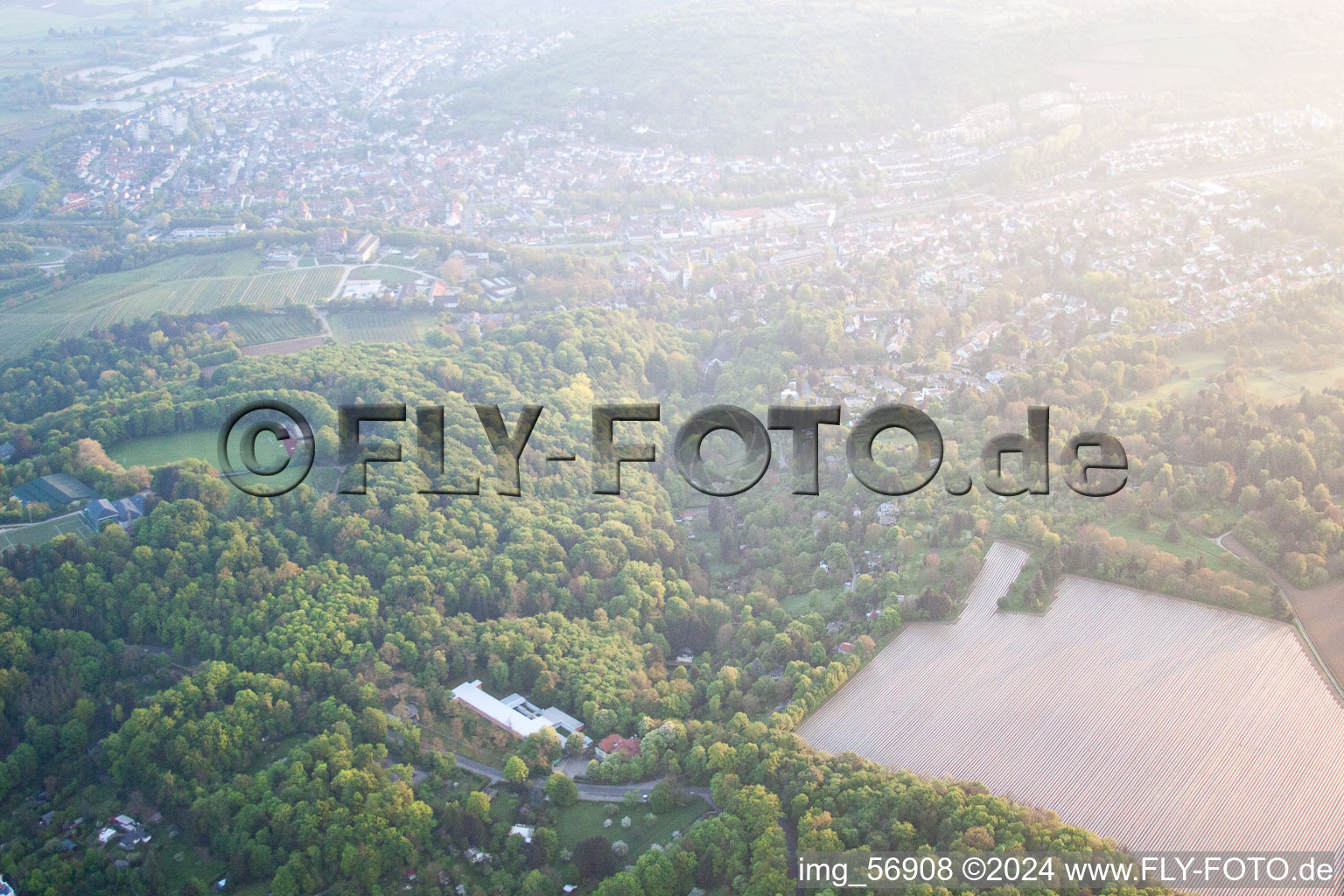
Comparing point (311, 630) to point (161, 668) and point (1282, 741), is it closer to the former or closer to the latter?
point (161, 668)

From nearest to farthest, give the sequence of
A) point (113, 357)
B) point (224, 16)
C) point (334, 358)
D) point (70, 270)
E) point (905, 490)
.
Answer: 1. point (905, 490)
2. point (334, 358)
3. point (113, 357)
4. point (70, 270)
5. point (224, 16)

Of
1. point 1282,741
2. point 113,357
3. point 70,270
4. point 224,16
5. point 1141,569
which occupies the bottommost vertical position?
point 1282,741

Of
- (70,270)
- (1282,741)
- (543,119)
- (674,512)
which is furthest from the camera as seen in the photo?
(543,119)

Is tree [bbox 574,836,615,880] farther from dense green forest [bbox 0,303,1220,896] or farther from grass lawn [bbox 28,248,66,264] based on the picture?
grass lawn [bbox 28,248,66,264]

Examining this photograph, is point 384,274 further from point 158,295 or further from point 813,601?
point 813,601

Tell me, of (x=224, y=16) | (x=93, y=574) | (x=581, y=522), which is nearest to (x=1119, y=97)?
(x=581, y=522)

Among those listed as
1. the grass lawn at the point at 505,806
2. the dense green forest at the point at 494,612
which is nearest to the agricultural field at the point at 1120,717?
the dense green forest at the point at 494,612
